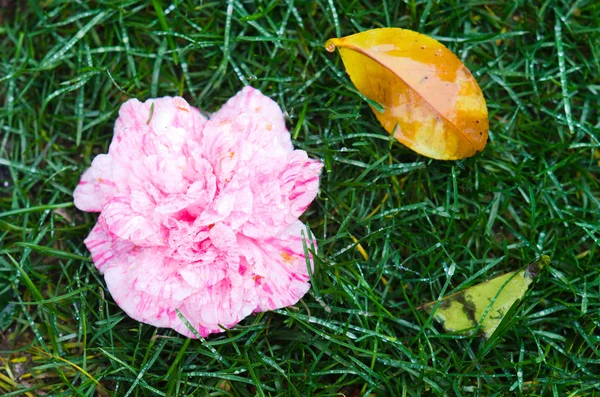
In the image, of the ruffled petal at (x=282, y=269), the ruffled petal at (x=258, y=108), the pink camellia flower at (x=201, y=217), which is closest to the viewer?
the pink camellia flower at (x=201, y=217)

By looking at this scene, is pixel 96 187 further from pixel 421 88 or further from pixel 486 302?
pixel 486 302

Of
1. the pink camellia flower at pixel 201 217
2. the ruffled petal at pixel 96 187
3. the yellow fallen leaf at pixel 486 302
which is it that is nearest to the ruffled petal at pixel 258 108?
the pink camellia flower at pixel 201 217

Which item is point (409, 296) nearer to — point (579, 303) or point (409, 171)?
point (409, 171)

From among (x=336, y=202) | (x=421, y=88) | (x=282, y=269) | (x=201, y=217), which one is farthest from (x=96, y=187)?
(x=421, y=88)

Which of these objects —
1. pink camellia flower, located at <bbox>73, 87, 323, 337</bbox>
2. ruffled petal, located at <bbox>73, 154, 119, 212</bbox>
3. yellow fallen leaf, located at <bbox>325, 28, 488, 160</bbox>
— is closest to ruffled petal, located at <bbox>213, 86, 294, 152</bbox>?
pink camellia flower, located at <bbox>73, 87, 323, 337</bbox>

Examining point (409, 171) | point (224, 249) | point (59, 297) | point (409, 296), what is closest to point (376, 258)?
point (409, 296)

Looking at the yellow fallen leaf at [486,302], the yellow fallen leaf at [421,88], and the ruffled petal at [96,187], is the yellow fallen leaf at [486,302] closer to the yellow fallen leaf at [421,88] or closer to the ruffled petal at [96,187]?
the yellow fallen leaf at [421,88]
